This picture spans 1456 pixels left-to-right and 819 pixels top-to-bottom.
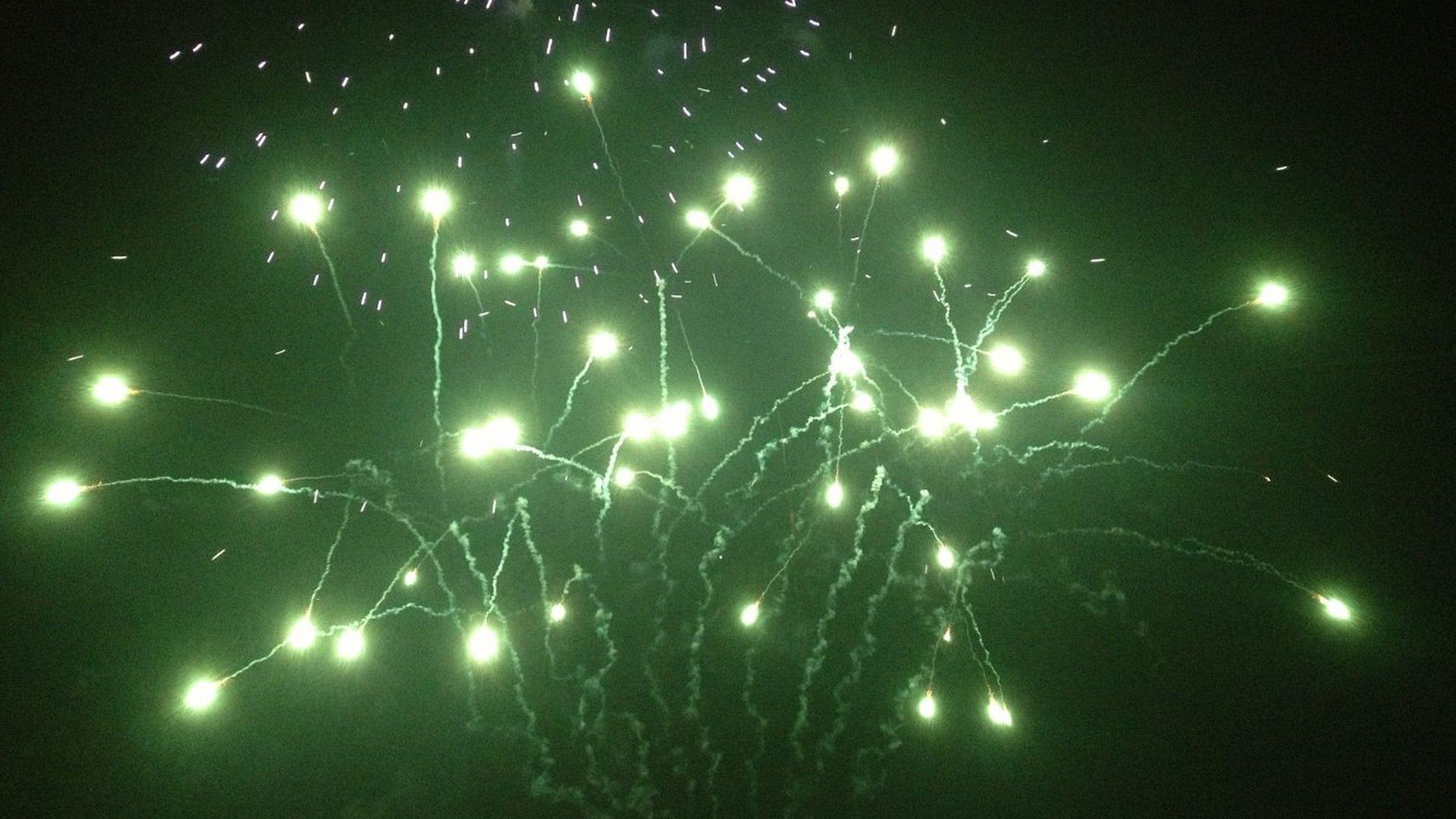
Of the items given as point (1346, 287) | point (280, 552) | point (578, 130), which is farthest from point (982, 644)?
point (280, 552)

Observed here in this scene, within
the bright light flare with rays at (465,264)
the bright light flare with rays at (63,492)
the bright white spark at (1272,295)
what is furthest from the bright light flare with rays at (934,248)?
the bright light flare with rays at (63,492)

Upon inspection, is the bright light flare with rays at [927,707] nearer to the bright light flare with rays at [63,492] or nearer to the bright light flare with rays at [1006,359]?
the bright light flare with rays at [1006,359]

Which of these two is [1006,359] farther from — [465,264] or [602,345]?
[465,264]

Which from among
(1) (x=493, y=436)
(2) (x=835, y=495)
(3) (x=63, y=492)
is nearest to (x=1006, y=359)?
→ (2) (x=835, y=495)

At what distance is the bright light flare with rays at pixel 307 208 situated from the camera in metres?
4.66

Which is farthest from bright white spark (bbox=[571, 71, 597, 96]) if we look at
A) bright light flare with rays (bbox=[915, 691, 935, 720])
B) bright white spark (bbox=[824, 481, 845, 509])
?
bright light flare with rays (bbox=[915, 691, 935, 720])

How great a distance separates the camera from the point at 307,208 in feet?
15.3

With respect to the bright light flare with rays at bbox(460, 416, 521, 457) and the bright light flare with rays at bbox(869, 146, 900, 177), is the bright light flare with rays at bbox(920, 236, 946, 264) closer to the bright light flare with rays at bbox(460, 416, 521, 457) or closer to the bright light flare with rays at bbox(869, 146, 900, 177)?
the bright light flare with rays at bbox(869, 146, 900, 177)

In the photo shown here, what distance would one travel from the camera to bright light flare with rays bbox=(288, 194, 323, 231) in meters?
4.66

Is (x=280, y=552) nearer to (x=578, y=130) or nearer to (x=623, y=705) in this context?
(x=623, y=705)

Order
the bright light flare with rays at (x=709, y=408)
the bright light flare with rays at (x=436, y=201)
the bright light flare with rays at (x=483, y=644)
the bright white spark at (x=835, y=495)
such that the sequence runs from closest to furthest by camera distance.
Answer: the bright light flare with rays at (x=436, y=201) → the bright light flare with rays at (x=483, y=644) → the bright white spark at (x=835, y=495) → the bright light flare with rays at (x=709, y=408)

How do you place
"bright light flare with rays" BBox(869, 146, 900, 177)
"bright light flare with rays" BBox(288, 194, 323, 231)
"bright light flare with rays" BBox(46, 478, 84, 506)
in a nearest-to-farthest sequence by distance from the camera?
"bright light flare with rays" BBox(288, 194, 323, 231) < "bright light flare with rays" BBox(46, 478, 84, 506) < "bright light flare with rays" BBox(869, 146, 900, 177)

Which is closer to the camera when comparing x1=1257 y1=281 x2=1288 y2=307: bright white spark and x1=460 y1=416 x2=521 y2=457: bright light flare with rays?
x1=1257 y1=281 x2=1288 y2=307: bright white spark

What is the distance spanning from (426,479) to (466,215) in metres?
2.29
